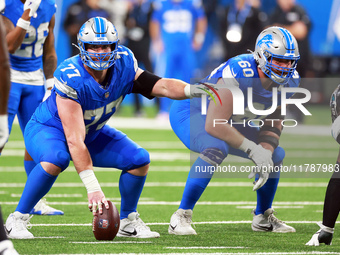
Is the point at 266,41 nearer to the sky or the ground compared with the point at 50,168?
nearer to the sky

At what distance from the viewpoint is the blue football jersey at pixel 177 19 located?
14.7 m

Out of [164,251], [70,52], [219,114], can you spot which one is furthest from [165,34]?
[164,251]

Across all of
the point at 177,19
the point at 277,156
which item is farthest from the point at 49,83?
the point at 177,19

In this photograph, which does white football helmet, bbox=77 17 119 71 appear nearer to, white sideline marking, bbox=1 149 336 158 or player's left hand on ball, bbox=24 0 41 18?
player's left hand on ball, bbox=24 0 41 18

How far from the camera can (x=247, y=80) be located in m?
5.45

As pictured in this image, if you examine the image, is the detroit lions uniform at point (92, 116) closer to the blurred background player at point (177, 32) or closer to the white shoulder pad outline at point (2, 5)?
the white shoulder pad outline at point (2, 5)

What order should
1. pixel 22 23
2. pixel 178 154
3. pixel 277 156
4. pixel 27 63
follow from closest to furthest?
pixel 277 156
pixel 22 23
pixel 27 63
pixel 178 154

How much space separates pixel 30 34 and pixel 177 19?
8774mm

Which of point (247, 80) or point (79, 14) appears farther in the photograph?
point (79, 14)

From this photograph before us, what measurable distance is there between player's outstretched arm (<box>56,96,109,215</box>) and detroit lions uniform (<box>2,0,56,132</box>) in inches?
51.0

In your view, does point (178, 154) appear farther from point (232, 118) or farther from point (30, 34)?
point (232, 118)

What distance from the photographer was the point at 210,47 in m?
18.6

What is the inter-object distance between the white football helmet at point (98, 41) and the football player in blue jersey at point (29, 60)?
3.67 ft

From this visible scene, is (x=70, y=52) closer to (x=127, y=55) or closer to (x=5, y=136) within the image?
(x=127, y=55)
